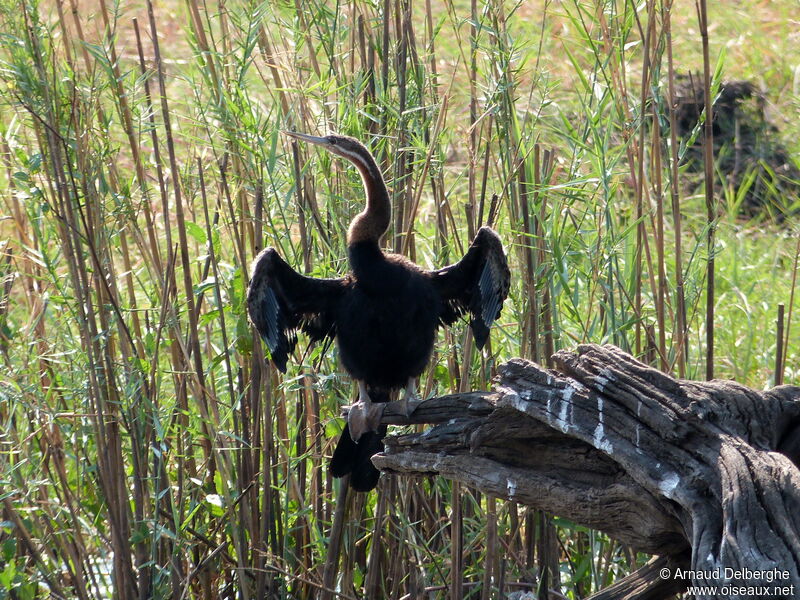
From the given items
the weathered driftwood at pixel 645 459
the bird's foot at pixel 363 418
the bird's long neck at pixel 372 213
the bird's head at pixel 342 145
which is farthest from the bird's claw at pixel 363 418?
the bird's head at pixel 342 145

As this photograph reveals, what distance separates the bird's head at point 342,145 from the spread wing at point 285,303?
1.12ft

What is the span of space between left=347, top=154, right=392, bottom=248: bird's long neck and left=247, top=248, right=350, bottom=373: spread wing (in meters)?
0.16

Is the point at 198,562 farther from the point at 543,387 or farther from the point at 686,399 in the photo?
the point at 686,399

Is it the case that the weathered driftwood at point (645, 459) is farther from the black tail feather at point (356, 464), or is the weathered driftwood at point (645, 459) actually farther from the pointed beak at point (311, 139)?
the pointed beak at point (311, 139)

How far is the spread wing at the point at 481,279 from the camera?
2832 millimetres

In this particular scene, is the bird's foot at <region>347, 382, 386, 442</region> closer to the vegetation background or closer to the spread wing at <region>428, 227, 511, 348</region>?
the vegetation background

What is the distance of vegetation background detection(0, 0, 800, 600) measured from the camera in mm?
2791

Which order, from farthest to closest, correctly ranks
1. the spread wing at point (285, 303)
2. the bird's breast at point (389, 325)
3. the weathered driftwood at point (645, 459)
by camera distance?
the bird's breast at point (389, 325) < the spread wing at point (285, 303) < the weathered driftwood at point (645, 459)

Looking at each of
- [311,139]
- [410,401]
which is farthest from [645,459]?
[311,139]

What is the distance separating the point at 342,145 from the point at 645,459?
130 cm

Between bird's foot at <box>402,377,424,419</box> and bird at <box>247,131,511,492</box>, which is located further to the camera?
bird at <box>247,131,511,492</box>

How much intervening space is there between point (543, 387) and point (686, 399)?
1.06 ft

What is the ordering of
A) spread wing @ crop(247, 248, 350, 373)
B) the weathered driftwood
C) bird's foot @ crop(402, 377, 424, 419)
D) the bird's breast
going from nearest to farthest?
the weathered driftwood
bird's foot @ crop(402, 377, 424, 419)
spread wing @ crop(247, 248, 350, 373)
the bird's breast

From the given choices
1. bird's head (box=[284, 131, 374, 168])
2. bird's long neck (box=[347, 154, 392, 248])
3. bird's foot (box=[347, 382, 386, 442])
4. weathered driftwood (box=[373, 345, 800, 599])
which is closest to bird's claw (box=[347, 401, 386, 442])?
bird's foot (box=[347, 382, 386, 442])
